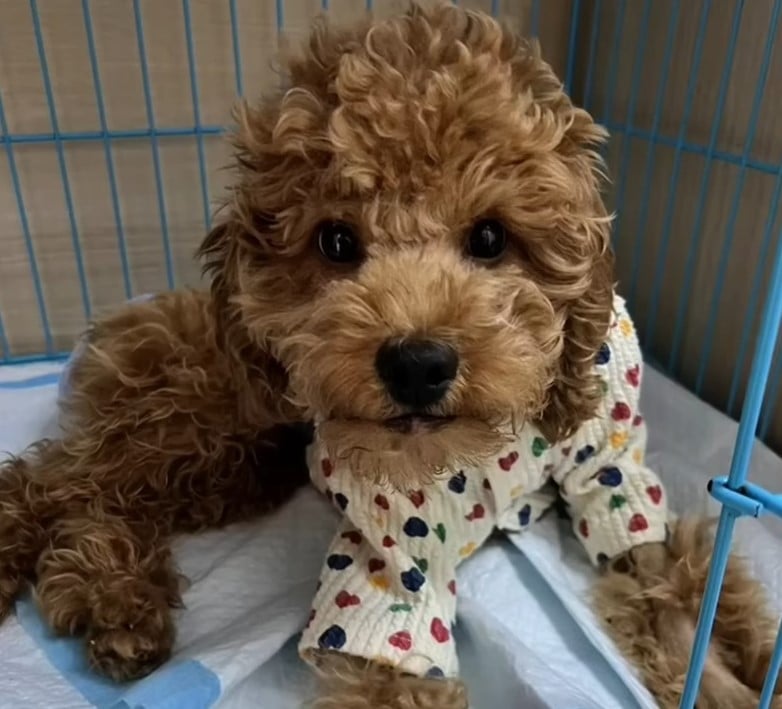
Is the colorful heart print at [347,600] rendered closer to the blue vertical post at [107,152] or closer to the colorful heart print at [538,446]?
the colorful heart print at [538,446]

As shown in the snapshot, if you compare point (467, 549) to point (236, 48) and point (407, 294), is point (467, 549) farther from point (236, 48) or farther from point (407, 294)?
point (236, 48)

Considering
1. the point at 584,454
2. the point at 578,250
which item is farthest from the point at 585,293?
the point at 584,454

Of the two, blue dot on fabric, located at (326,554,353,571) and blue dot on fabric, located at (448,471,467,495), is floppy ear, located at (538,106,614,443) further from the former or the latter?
blue dot on fabric, located at (326,554,353,571)

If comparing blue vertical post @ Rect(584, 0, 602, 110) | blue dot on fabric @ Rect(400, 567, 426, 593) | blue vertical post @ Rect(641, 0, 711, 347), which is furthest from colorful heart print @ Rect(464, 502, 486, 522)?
blue vertical post @ Rect(584, 0, 602, 110)

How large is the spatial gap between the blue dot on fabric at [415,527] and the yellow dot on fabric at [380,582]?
0.05m

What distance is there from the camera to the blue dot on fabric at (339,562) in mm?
942

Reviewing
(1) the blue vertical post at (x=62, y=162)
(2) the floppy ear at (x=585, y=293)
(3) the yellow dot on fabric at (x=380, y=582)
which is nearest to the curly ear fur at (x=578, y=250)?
(2) the floppy ear at (x=585, y=293)

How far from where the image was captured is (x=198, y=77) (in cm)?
139

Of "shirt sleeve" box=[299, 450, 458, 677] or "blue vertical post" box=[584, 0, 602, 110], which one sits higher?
"blue vertical post" box=[584, 0, 602, 110]

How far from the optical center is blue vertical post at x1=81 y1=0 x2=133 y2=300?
1313 mm

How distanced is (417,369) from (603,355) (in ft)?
1.12

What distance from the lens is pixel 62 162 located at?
4.54ft

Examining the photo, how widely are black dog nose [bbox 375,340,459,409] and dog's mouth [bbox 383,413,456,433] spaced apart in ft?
0.05

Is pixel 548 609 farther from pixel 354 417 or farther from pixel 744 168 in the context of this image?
pixel 744 168
